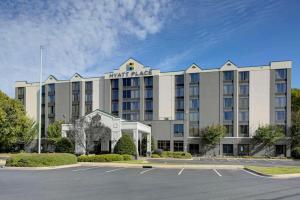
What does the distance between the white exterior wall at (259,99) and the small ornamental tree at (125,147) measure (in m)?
28.7

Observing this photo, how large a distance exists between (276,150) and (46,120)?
46941 millimetres

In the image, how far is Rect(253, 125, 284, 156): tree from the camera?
56844mm

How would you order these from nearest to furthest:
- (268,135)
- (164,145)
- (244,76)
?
(268,135) < (244,76) < (164,145)

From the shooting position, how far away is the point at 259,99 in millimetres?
60594

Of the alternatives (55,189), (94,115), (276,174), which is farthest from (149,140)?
(55,189)

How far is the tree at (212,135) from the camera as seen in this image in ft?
195

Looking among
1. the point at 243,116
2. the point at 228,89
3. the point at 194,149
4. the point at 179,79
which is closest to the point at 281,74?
the point at 228,89

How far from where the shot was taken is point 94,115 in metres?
43.3

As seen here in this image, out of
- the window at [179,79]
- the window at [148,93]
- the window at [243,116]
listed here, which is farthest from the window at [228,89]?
the window at [148,93]

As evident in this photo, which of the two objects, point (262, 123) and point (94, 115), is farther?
point (262, 123)

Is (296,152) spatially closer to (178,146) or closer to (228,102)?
(228,102)

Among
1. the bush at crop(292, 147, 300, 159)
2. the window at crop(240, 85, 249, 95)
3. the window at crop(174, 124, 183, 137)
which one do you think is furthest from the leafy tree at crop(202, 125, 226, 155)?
the bush at crop(292, 147, 300, 159)

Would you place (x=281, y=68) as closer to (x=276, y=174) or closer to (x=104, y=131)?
(x=104, y=131)

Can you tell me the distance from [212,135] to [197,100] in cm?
777
